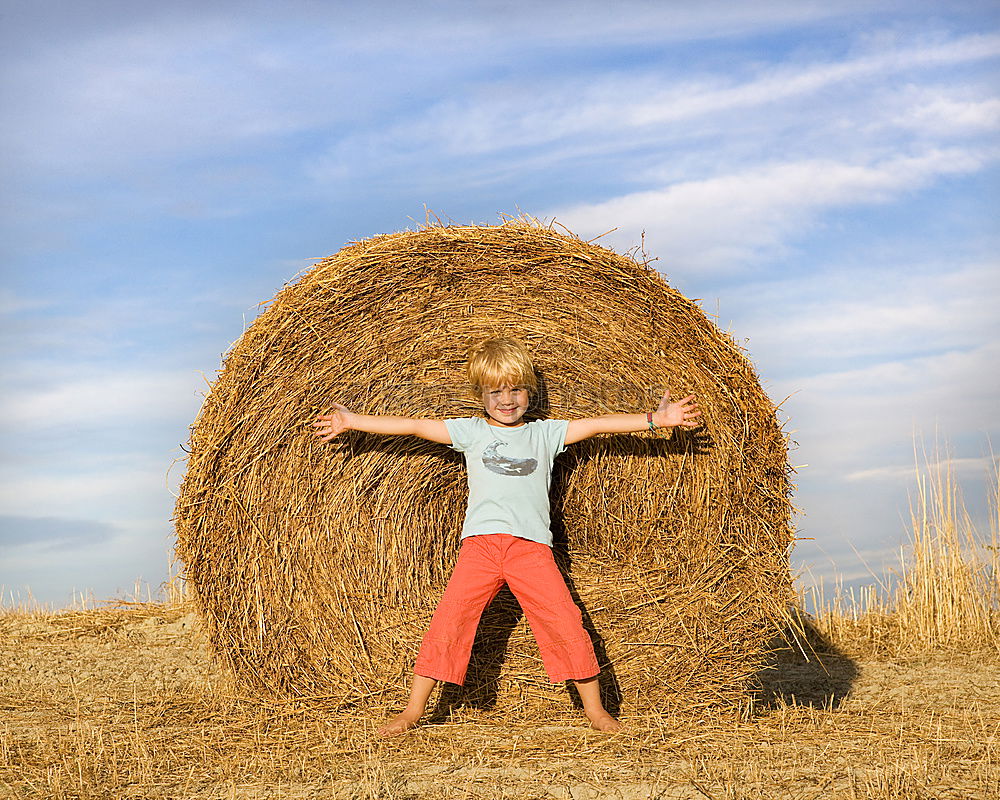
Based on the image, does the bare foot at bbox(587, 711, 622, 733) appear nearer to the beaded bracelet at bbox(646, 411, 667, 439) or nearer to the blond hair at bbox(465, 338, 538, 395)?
the beaded bracelet at bbox(646, 411, 667, 439)

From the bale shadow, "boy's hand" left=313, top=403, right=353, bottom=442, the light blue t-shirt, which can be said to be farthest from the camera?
the bale shadow

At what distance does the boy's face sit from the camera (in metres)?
4.96

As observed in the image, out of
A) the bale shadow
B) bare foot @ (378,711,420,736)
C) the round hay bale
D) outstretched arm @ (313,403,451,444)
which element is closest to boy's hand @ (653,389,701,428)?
the round hay bale

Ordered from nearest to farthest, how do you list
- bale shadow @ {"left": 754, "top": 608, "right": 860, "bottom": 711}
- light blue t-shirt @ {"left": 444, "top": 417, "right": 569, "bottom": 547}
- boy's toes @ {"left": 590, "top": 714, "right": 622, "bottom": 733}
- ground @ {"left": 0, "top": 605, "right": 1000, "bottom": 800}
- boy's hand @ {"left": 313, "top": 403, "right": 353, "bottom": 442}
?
ground @ {"left": 0, "top": 605, "right": 1000, "bottom": 800} → boy's toes @ {"left": 590, "top": 714, "right": 622, "bottom": 733} → light blue t-shirt @ {"left": 444, "top": 417, "right": 569, "bottom": 547} → boy's hand @ {"left": 313, "top": 403, "right": 353, "bottom": 442} → bale shadow @ {"left": 754, "top": 608, "right": 860, "bottom": 711}

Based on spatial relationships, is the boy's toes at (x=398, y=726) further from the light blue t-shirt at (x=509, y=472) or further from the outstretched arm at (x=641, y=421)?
the outstretched arm at (x=641, y=421)

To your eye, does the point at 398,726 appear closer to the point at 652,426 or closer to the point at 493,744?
the point at 493,744

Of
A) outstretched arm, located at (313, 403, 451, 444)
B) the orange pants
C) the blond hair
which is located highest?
the blond hair

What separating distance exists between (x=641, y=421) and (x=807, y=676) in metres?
3.33

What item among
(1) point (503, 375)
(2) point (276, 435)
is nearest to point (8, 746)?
(2) point (276, 435)

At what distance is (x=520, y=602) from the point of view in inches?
191

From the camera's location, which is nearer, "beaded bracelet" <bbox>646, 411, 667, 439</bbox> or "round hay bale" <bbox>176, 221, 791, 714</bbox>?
"beaded bracelet" <bbox>646, 411, 667, 439</bbox>

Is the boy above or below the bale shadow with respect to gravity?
above

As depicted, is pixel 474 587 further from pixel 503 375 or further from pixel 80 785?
pixel 80 785

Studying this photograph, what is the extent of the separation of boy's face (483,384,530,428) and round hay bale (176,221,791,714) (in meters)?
0.35
